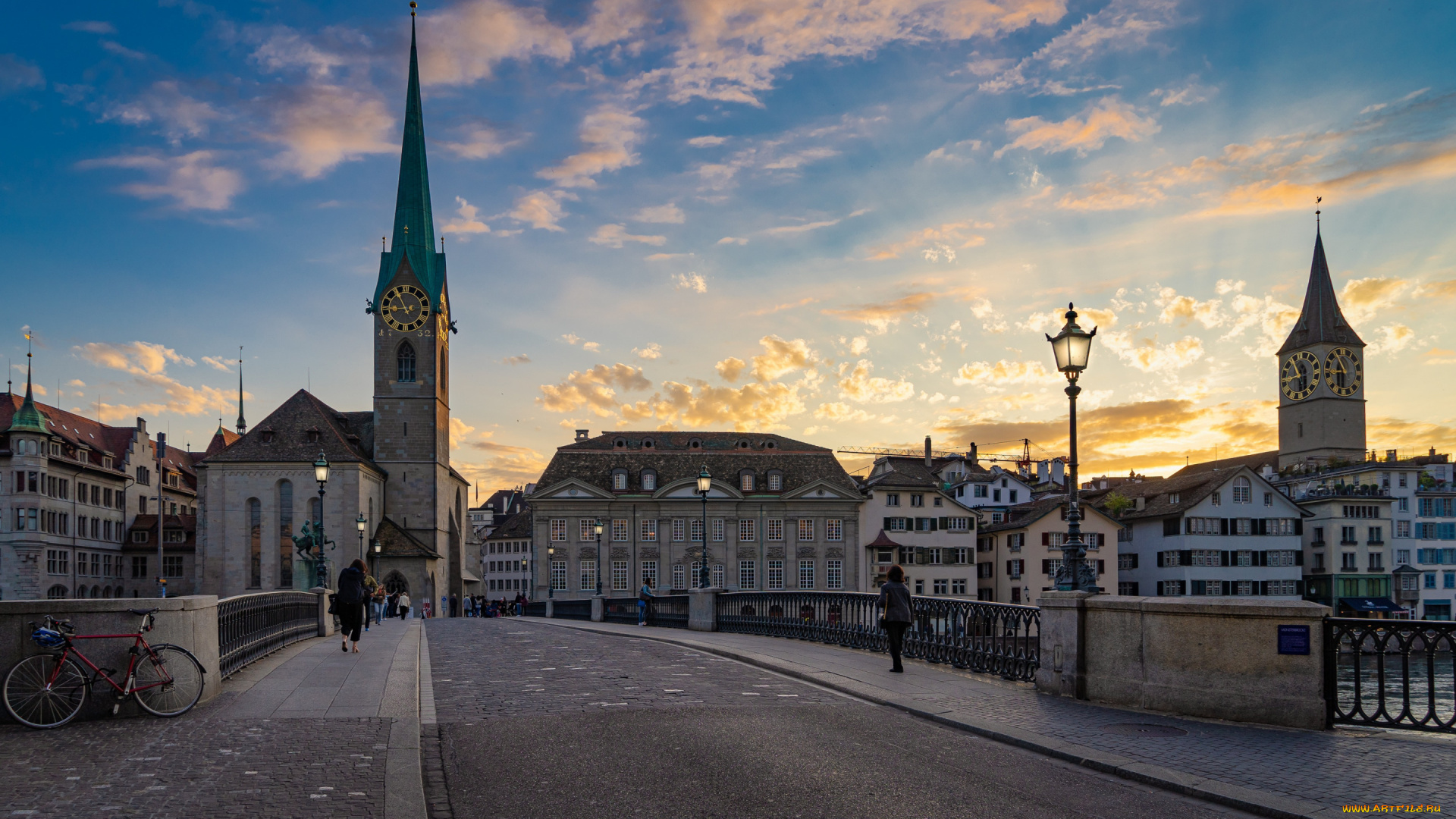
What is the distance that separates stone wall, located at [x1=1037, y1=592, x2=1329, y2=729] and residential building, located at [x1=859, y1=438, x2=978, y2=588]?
2852 inches

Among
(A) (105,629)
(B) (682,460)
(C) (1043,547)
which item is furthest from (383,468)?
(A) (105,629)

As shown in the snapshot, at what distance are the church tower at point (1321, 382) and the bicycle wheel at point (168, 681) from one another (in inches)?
5416

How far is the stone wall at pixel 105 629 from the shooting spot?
10.3 meters

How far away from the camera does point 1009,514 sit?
9900cm

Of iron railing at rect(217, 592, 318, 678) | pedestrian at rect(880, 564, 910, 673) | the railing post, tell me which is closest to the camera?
iron railing at rect(217, 592, 318, 678)

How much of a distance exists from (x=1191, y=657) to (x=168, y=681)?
10451 mm

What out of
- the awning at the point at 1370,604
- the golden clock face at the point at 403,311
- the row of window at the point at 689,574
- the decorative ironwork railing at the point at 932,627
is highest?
the golden clock face at the point at 403,311

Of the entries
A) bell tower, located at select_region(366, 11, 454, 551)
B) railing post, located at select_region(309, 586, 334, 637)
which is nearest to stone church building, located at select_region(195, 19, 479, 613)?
bell tower, located at select_region(366, 11, 454, 551)

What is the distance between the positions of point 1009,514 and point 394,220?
5966 cm

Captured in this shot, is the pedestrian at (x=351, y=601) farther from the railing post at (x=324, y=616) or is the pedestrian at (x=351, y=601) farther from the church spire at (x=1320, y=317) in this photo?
the church spire at (x=1320, y=317)

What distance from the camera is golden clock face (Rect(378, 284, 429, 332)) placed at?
83.2 metres

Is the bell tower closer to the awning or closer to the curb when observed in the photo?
the curb

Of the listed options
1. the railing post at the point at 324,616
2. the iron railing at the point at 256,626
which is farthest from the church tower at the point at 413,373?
the iron railing at the point at 256,626

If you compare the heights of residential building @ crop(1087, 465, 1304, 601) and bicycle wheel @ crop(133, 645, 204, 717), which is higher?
bicycle wheel @ crop(133, 645, 204, 717)
